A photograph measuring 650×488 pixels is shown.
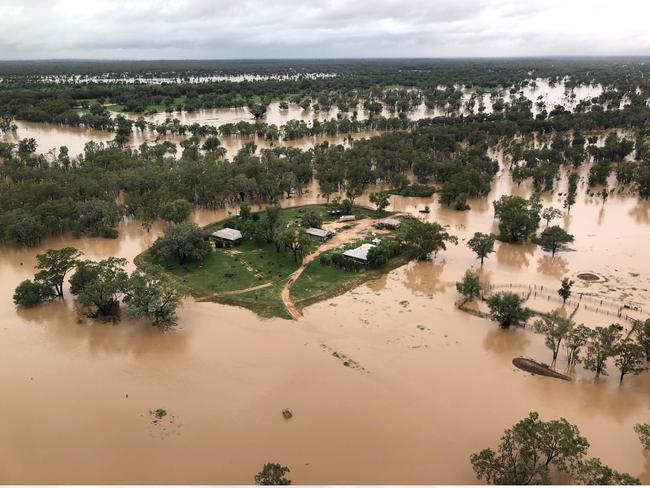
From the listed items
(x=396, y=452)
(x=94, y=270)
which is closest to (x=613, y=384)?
(x=396, y=452)

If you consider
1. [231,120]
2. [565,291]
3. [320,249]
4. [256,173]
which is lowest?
[565,291]

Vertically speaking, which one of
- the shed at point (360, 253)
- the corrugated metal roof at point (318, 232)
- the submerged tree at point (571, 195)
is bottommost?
the shed at point (360, 253)

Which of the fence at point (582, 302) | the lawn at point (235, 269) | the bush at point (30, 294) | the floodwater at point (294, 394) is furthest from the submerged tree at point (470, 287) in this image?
the bush at point (30, 294)

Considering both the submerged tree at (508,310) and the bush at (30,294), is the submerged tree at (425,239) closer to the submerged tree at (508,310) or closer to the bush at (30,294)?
the submerged tree at (508,310)

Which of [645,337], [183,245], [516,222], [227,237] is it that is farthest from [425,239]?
[183,245]

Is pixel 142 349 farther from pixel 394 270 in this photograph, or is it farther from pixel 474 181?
pixel 474 181

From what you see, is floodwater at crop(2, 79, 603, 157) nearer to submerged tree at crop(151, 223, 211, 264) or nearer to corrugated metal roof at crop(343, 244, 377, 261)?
submerged tree at crop(151, 223, 211, 264)

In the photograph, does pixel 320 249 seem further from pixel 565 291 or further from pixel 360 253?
pixel 565 291
